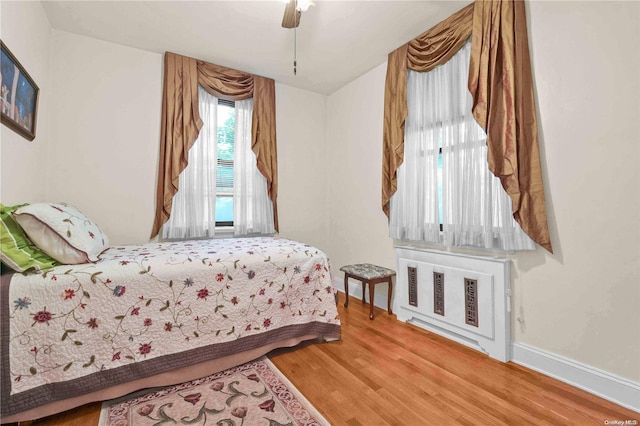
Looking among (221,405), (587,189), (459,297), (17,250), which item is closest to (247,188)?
(17,250)

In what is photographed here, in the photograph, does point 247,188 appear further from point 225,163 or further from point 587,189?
point 587,189

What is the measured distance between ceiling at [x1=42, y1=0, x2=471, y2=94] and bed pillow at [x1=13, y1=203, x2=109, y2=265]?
5.79 ft

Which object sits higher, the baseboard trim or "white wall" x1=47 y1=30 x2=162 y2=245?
"white wall" x1=47 y1=30 x2=162 y2=245

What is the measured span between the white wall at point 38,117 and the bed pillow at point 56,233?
42cm

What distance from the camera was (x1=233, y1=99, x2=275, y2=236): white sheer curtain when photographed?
10.6 feet

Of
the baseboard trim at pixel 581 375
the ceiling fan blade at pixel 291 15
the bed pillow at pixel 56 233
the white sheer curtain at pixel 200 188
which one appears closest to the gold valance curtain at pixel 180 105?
the white sheer curtain at pixel 200 188

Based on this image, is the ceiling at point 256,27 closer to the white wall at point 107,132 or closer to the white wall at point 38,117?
the white wall at point 107,132

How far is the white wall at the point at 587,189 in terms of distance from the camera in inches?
59.4

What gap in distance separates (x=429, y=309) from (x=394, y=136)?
165 centimetres

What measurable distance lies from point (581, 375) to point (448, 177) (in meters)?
1.51

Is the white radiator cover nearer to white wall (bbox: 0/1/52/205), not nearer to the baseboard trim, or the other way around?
the baseboard trim

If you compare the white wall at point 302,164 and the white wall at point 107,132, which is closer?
the white wall at point 107,132

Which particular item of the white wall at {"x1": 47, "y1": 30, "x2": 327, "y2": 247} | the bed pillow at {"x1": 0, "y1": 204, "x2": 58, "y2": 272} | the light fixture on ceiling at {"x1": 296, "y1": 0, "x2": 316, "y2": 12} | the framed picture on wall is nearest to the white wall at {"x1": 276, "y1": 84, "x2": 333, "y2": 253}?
the white wall at {"x1": 47, "y1": 30, "x2": 327, "y2": 247}

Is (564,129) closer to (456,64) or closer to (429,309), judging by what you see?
(456,64)
